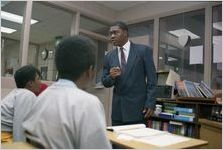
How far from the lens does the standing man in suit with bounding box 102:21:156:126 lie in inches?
75.1

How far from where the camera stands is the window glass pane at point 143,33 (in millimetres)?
4723

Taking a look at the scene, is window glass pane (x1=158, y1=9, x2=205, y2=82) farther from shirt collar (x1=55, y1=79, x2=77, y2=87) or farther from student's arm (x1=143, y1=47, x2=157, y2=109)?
shirt collar (x1=55, y1=79, x2=77, y2=87)

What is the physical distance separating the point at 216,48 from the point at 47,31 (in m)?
3.06

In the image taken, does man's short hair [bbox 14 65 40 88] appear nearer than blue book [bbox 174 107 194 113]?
Yes

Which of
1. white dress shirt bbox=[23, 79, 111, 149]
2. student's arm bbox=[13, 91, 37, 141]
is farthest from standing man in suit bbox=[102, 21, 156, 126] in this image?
white dress shirt bbox=[23, 79, 111, 149]

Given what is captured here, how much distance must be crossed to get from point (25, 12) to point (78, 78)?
340cm

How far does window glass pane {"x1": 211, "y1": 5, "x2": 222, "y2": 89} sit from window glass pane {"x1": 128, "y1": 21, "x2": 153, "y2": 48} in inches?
46.8

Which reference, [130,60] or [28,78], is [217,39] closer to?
[130,60]

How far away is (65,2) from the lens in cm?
441

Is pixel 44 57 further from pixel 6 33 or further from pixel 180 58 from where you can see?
pixel 180 58

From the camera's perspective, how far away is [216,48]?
3.75m

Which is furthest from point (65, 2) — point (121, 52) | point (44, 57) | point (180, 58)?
point (121, 52)

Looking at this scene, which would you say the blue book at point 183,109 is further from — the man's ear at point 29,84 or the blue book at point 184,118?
the man's ear at point 29,84

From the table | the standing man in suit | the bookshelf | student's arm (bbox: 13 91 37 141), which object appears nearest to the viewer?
the table
